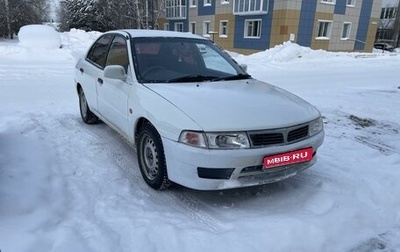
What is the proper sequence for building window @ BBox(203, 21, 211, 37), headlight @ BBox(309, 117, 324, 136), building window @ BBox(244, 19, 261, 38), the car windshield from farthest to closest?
building window @ BBox(203, 21, 211, 37), building window @ BBox(244, 19, 261, 38), the car windshield, headlight @ BBox(309, 117, 324, 136)

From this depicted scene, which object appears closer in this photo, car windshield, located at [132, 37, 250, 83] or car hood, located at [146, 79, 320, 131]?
car hood, located at [146, 79, 320, 131]

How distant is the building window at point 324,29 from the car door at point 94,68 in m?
23.2

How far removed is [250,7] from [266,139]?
23.3 meters

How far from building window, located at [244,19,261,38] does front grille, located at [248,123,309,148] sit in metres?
23.1

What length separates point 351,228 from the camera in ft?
9.88

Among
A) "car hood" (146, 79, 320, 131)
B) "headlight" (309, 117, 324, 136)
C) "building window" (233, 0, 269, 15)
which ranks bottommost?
"headlight" (309, 117, 324, 136)

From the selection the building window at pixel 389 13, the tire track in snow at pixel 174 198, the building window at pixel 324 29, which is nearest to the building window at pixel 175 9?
the building window at pixel 324 29

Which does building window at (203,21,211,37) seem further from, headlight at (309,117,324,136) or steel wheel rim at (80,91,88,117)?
headlight at (309,117,324,136)

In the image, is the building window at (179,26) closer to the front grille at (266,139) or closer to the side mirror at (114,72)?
the side mirror at (114,72)

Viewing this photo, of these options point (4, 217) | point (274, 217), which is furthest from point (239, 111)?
point (4, 217)

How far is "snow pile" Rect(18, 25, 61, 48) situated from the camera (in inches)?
576

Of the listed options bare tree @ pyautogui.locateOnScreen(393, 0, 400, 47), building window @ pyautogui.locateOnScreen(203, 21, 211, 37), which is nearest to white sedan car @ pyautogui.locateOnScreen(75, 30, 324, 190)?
building window @ pyautogui.locateOnScreen(203, 21, 211, 37)

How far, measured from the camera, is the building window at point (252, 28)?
82.8 ft

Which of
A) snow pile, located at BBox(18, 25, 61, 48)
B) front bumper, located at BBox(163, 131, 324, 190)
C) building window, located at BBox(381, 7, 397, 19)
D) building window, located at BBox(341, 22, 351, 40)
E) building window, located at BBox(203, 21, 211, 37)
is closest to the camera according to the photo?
front bumper, located at BBox(163, 131, 324, 190)
